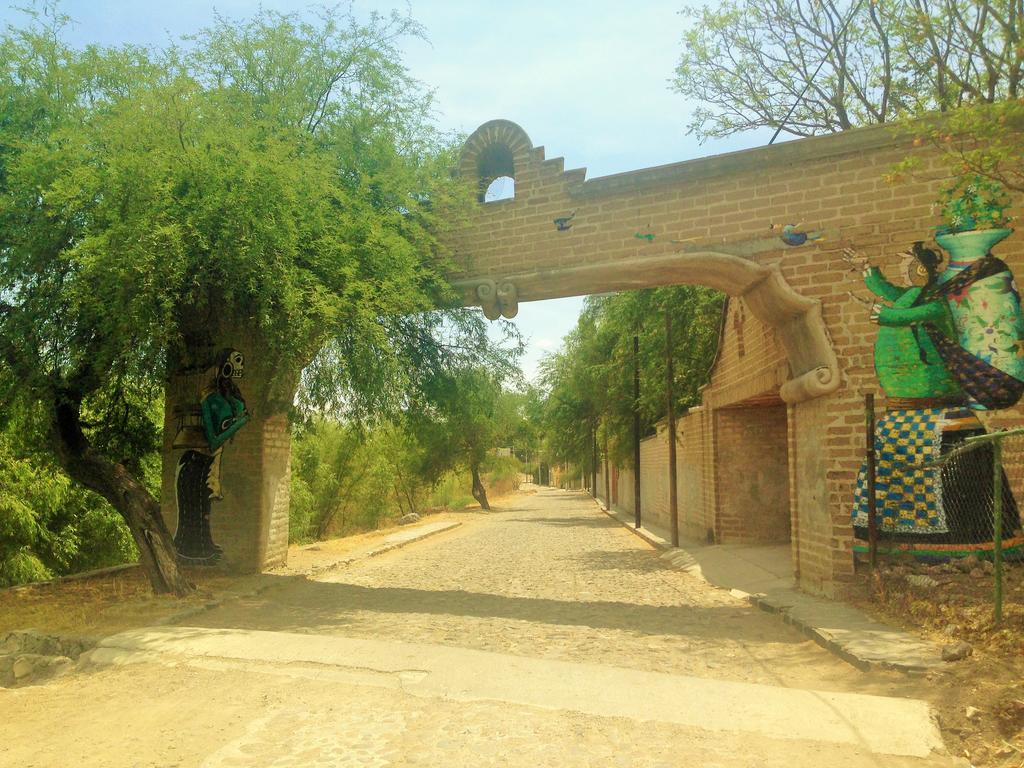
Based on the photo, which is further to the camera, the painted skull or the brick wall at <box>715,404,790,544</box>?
the brick wall at <box>715,404,790,544</box>

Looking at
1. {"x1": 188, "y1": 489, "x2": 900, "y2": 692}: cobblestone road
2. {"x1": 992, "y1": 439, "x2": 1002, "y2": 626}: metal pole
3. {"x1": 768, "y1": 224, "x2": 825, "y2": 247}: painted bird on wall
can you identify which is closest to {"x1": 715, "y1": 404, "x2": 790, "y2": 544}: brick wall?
{"x1": 188, "y1": 489, "x2": 900, "y2": 692}: cobblestone road

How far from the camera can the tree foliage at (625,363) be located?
1828 centimetres

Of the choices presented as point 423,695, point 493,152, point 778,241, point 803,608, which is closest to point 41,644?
point 423,695

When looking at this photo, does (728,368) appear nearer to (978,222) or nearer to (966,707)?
(978,222)

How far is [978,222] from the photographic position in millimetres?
8062

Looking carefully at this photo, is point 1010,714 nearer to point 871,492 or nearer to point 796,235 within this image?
point 871,492

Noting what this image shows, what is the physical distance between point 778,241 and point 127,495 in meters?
8.31

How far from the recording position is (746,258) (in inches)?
353

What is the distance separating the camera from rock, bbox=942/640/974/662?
18.5 ft

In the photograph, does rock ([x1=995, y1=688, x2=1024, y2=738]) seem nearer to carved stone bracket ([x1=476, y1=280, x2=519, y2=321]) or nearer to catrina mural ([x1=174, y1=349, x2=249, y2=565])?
carved stone bracket ([x1=476, y1=280, x2=519, y2=321])

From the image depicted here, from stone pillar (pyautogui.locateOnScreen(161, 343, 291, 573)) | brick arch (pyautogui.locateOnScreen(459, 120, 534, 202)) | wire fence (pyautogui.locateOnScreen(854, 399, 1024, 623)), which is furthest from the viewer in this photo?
stone pillar (pyautogui.locateOnScreen(161, 343, 291, 573))

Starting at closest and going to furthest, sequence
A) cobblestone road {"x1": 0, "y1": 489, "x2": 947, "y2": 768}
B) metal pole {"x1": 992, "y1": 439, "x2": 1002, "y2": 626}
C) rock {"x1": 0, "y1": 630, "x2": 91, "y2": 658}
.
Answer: cobblestone road {"x1": 0, "y1": 489, "x2": 947, "y2": 768} → metal pole {"x1": 992, "y1": 439, "x2": 1002, "y2": 626} → rock {"x1": 0, "y1": 630, "x2": 91, "y2": 658}

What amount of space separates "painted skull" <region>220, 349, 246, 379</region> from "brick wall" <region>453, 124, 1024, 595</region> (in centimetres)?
357

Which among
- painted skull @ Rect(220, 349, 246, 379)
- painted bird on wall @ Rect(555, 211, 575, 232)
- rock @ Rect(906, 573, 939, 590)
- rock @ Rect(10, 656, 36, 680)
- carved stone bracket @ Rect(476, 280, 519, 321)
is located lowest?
rock @ Rect(10, 656, 36, 680)
